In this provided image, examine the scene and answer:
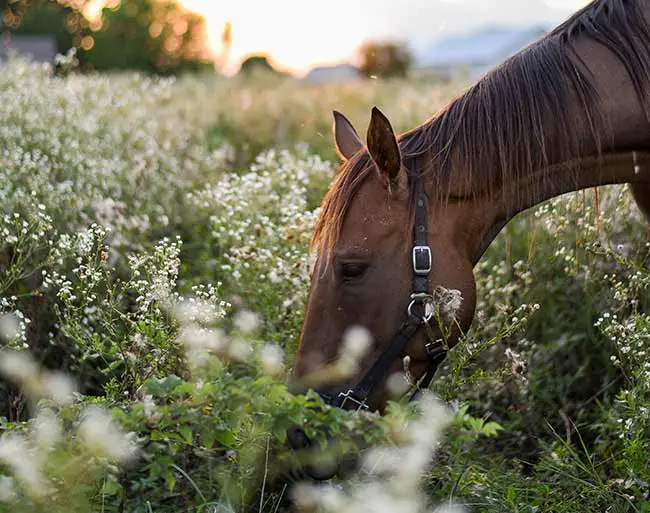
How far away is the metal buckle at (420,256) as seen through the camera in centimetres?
290

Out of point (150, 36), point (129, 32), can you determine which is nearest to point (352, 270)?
point (150, 36)

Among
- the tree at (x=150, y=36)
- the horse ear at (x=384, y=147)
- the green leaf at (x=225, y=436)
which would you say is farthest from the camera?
the tree at (x=150, y=36)

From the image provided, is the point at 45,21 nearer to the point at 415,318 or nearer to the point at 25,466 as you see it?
the point at 415,318

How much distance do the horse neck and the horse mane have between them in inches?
0.4

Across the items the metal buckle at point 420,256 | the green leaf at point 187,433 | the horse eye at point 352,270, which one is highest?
the metal buckle at point 420,256

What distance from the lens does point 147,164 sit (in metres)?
5.92

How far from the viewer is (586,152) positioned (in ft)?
9.99

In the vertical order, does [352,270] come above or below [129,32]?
below

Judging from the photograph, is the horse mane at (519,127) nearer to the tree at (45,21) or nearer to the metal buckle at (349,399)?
the metal buckle at (349,399)

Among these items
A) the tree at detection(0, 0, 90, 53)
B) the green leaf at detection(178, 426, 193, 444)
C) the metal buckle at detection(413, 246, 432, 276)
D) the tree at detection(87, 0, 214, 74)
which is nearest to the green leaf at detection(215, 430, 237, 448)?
the green leaf at detection(178, 426, 193, 444)

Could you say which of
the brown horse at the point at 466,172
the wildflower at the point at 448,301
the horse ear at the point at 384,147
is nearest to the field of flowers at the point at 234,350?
the wildflower at the point at 448,301

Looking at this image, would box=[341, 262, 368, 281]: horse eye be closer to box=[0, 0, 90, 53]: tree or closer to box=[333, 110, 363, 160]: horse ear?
box=[333, 110, 363, 160]: horse ear

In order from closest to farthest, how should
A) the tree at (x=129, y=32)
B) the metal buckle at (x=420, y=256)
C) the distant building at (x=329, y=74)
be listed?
1. the metal buckle at (x=420, y=256)
2. the distant building at (x=329, y=74)
3. the tree at (x=129, y=32)

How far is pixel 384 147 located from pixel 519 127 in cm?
48
